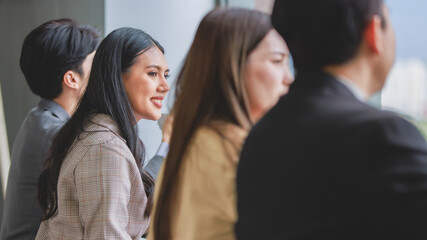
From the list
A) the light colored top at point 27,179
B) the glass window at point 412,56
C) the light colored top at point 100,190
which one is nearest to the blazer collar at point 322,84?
the glass window at point 412,56

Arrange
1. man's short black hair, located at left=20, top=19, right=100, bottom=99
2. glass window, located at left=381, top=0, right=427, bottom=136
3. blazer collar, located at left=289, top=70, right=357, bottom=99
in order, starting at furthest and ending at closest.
Answer: man's short black hair, located at left=20, top=19, right=100, bottom=99 < glass window, located at left=381, top=0, right=427, bottom=136 < blazer collar, located at left=289, top=70, right=357, bottom=99

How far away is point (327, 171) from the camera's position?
2.71 feet

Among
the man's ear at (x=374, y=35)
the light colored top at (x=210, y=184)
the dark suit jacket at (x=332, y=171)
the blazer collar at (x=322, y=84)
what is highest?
the man's ear at (x=374, y=35)

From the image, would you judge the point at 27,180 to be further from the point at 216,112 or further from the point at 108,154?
the point at 216,112

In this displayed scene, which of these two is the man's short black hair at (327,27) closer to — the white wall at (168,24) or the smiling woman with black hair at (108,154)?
the smiling woman with black hair at (108,154)

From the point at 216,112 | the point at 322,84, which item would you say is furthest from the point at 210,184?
the point at 322,84

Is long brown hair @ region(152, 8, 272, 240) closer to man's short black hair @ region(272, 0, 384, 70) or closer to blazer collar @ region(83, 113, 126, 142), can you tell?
man's short black hair @ region(272, 0, 384, 70)

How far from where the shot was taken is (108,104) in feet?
6.15

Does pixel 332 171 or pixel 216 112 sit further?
pixel 216 112

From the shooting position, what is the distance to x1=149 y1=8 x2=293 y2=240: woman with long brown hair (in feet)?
3.55

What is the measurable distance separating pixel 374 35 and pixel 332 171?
208mm

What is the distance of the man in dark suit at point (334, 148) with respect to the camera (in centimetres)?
79

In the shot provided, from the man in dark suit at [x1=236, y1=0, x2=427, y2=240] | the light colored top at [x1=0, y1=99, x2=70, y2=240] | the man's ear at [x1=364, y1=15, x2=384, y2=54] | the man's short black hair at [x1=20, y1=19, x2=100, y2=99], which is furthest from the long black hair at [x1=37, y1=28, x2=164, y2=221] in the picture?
the man's ear at [x1=364, y1=15, x2=384, y2=54]

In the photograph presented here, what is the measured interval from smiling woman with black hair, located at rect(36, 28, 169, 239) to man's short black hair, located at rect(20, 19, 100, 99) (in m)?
0.47
